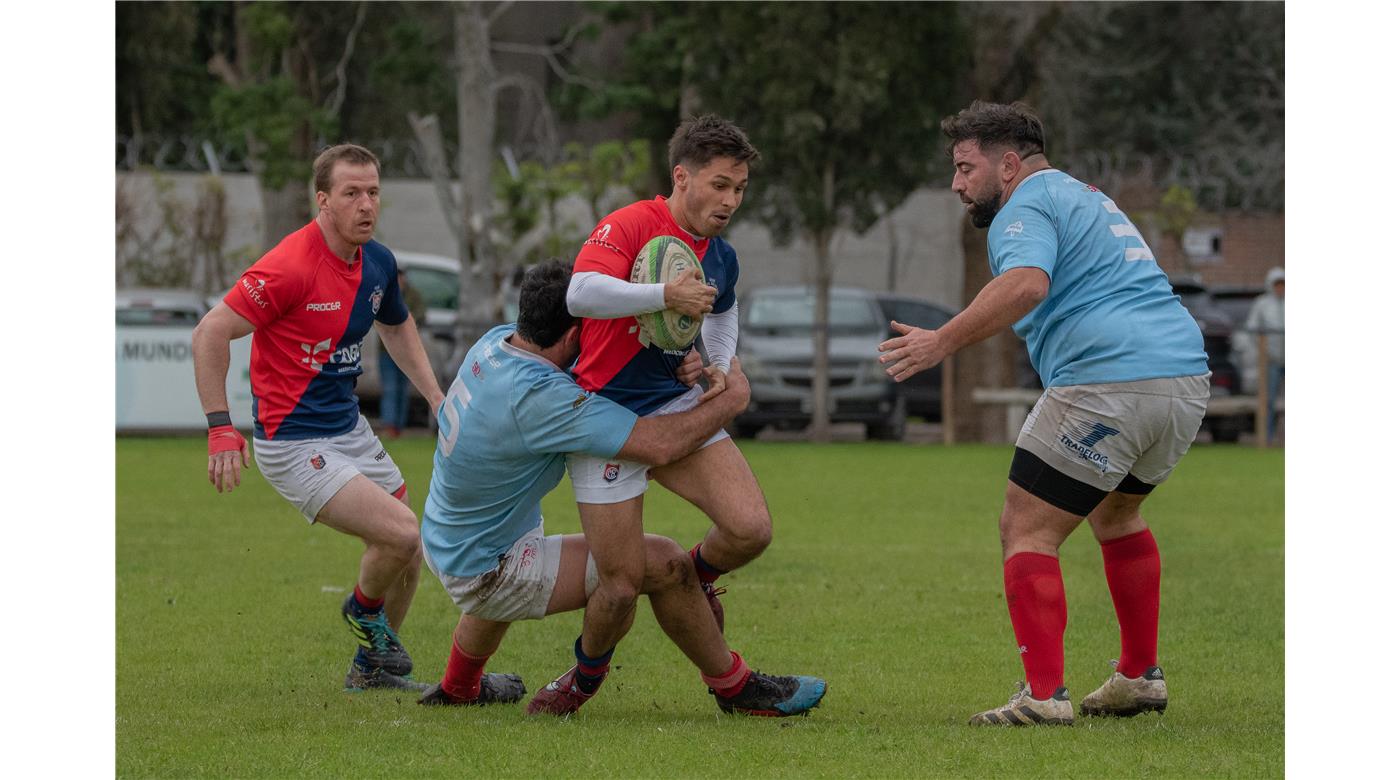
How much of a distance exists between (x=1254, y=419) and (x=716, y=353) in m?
18.3

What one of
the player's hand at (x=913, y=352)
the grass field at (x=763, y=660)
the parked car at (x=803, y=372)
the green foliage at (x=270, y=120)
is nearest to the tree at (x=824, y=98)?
the parked car at (x=803, y=372)

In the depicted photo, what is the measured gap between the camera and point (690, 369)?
21.1 ft

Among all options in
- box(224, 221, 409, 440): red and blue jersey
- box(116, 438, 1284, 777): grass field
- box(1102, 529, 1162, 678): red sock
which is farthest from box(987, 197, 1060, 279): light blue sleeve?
box(224, 221, 409, 440): red and blue jersey

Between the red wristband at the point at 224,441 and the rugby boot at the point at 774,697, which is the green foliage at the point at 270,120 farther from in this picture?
the rugby boot at the point at 774,697

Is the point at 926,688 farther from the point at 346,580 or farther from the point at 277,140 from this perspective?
the point at 277,140

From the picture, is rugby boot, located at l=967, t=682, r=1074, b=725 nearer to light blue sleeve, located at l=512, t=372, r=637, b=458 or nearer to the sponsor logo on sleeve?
light blue sleeve, located at l=512, t=372, r=637, b=458

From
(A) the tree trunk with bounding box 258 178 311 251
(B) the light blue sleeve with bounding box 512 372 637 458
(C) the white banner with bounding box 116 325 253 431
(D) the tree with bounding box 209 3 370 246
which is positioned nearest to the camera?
(B) the light blue sleeve with bounding box 512 372 637 458

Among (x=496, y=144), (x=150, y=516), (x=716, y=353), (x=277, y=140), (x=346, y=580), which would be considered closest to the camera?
(x=716, y=353)

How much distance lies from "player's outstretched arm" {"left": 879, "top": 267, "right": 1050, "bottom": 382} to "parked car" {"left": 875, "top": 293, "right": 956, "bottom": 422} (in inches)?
685

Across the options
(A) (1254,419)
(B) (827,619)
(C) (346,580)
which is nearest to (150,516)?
(C) (346,580)

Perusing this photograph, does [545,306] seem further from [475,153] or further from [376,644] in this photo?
[475,153]

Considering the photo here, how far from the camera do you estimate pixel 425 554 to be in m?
6.65

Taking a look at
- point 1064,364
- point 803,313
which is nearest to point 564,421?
point 1064,364

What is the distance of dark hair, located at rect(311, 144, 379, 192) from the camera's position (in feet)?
23.8
